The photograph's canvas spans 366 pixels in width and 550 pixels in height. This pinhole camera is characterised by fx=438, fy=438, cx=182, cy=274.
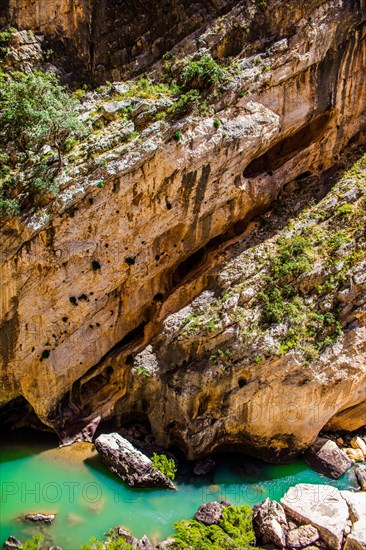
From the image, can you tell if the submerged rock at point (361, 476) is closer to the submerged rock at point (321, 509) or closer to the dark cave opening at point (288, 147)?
the submerged rock at point (321, 509)

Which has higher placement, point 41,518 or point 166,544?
point 166,544

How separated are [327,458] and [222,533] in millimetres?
6144

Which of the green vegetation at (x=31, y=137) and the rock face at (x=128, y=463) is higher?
the green vegetation at (x=31, y=137)

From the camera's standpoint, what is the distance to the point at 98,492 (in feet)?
57.8

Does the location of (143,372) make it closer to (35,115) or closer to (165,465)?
(165,465)

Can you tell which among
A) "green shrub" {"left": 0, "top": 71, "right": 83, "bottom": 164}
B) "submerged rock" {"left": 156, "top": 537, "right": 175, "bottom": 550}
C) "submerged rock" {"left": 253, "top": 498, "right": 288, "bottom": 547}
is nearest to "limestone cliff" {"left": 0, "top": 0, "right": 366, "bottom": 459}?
"green shrub" {"left": 0, "top": 71, "right": 83, "bottom": 164}

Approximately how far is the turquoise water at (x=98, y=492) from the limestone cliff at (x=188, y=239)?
116 centimetres

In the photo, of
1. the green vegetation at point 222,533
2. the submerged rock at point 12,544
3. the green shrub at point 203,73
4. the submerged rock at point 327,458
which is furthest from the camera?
the green shrub at point 203,73

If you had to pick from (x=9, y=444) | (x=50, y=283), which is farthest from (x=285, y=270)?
(x=9, y=444)

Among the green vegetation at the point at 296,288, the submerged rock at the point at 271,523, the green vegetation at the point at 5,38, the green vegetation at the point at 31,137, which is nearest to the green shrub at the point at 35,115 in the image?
the green vegetation at the point at 31,137

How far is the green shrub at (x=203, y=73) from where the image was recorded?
60.4 ft

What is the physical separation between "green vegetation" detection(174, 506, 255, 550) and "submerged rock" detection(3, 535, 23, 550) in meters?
5.37

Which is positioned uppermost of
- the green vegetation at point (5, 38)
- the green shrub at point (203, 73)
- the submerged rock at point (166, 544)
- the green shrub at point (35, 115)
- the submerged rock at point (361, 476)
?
the green vegetation at point (5, 38)

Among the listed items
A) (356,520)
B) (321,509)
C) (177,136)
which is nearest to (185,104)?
(177,136)
